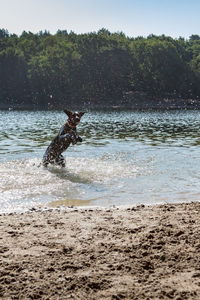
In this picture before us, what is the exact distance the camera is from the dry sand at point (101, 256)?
3.67 meters

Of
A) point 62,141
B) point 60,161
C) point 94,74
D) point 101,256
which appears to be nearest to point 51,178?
point 60,161

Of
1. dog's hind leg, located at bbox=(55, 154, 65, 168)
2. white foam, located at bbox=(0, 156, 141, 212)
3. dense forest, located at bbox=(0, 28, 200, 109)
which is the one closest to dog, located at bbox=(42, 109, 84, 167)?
dog's hind leg, located at bbox=(55, 154, 65, 168)

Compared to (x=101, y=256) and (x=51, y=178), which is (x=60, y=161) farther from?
(x=101, y=256)

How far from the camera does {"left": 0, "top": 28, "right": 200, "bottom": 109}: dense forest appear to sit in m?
94.5

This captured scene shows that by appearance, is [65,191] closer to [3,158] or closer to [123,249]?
[123,249]

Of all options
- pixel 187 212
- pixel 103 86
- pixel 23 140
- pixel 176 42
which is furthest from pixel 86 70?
pixel 187 212

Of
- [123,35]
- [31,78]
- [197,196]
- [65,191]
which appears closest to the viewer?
[197,196]

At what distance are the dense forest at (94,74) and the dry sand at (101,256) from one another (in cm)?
8576

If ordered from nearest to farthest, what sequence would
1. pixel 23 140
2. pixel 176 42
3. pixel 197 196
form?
pixel 197 196
pixel 23 140
pixel 176 42

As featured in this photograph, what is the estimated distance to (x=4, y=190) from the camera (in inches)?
345

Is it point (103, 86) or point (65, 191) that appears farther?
point (103, 86)

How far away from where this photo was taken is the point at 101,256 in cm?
443

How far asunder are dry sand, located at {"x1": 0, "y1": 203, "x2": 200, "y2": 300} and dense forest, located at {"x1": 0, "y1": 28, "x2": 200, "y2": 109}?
85761 mm

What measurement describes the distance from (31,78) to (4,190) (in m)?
89.2
